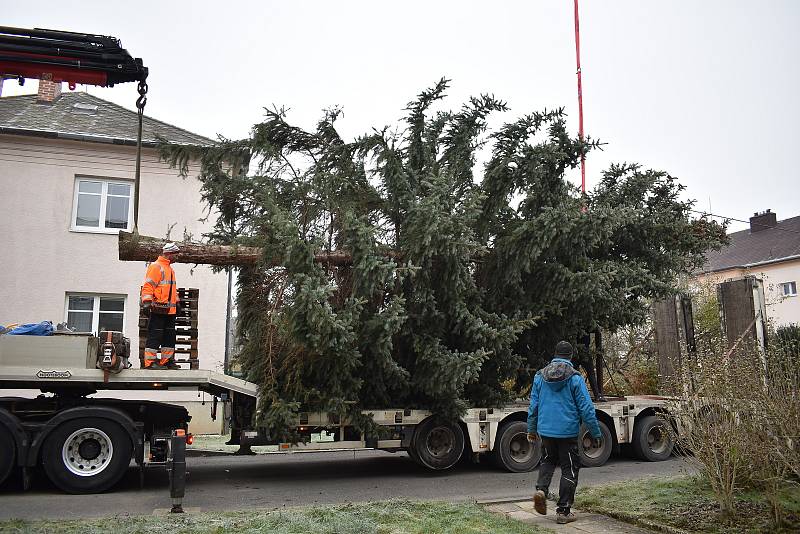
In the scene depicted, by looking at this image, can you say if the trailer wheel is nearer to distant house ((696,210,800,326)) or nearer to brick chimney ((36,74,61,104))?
brick chimney ((36,74,61,104))

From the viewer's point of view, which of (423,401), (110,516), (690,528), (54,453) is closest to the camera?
(690,528)

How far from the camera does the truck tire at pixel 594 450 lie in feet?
36.9

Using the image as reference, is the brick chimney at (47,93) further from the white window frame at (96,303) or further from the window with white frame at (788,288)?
the window with white frame at (788,288)

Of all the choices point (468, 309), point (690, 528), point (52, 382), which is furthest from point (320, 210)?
point (690, 528)

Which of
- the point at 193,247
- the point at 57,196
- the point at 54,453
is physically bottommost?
the point at 54,453

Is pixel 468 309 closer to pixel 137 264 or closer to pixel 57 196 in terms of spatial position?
pixel 137 264

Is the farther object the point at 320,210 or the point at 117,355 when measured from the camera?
the point at 320,210

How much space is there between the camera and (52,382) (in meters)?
8.69

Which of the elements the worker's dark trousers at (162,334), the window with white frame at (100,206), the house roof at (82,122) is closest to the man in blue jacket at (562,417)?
the worker's dark trousers at (162,334)

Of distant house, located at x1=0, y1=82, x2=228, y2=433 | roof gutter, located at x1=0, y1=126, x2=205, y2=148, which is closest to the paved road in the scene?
distant house, located at x1=0, y1=82, x2=228, y2=433

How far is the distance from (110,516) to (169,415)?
2.19 metres

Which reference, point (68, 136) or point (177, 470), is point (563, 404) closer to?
point (177, 470)

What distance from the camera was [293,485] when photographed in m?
9.53

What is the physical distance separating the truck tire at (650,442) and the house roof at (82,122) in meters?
11.5
